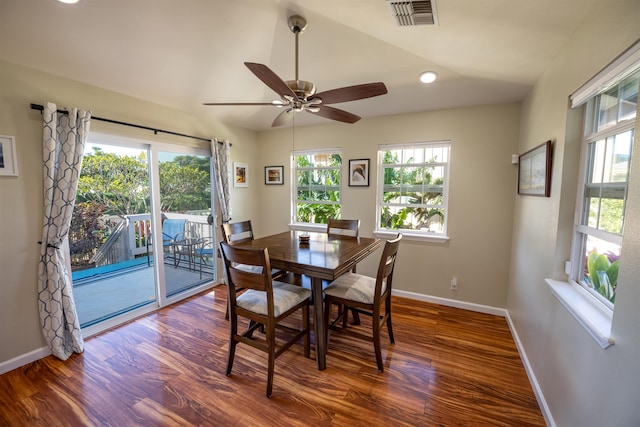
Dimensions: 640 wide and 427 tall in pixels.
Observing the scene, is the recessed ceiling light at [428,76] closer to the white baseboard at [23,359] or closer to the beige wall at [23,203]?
the beige wall at [23,203]

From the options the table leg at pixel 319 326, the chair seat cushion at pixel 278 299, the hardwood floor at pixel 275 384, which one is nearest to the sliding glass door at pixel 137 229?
the hardwood floor at pixel 275 384

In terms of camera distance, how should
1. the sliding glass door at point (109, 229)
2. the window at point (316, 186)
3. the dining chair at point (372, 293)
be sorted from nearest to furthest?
the dining chair at point (372, 293), the sliding glass door at point (109, 229), the window at point (316, 186)

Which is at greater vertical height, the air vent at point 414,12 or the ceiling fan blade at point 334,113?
the air vent at point 414,12

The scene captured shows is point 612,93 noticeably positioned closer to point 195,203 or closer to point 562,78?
point 562,78

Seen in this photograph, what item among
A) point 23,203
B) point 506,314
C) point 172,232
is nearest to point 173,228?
point 172,232

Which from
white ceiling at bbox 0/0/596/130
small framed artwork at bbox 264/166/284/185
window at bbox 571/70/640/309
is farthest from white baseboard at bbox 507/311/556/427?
small framed artwork at bbox 264/166/284/185

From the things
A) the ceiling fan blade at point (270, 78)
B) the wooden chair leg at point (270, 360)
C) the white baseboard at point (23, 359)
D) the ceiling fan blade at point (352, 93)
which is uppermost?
the ceiling fan blade at point (270, 78)

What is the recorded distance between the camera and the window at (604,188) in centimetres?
122

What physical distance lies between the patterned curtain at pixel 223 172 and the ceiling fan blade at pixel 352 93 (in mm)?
2215

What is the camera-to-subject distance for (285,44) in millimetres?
2295

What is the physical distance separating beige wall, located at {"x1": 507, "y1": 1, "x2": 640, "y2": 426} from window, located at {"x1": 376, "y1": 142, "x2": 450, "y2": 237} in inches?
32.7

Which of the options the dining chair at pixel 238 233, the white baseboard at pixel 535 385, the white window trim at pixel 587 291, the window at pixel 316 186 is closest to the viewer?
the white window trim at pixel 587 291

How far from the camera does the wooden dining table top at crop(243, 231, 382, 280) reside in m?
1.86

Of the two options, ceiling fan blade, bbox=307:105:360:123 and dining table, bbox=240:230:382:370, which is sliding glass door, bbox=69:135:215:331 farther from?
ceiling fan blade, bbox=307:105:360:123
